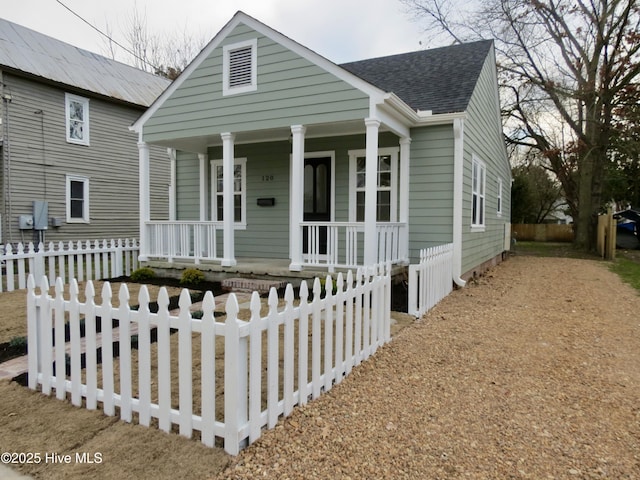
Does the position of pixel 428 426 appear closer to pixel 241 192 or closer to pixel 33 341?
pixel 33 341

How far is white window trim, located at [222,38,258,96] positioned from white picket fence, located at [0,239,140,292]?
409 cm

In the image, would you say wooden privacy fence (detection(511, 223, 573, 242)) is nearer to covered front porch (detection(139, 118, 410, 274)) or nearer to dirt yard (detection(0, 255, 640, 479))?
covered front porch (detection(139, 118, 410, 274))

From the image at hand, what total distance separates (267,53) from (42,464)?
704 centimetres

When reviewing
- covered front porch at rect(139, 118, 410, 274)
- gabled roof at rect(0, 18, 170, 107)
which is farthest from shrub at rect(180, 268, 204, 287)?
gabled roof at rect(0, 18, 170, 107)

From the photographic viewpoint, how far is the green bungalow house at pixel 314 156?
729cm

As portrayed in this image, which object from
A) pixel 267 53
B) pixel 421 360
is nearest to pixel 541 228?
pixel 267 53

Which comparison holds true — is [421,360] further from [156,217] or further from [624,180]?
[624,180]

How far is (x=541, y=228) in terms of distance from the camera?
26.5 m

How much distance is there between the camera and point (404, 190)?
819 cm

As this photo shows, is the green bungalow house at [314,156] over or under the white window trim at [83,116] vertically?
under

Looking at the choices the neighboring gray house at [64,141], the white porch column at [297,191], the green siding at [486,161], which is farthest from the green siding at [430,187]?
the neighboring gray house at [64,141]

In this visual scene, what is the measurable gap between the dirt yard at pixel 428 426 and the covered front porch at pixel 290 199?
10.2 ft

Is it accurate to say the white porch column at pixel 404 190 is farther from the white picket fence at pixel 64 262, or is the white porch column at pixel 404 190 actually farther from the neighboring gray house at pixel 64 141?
the neighboring gray house at pixel 64 141

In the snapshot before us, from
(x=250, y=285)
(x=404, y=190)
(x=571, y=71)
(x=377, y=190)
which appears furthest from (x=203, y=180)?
(x=571, y=71)
